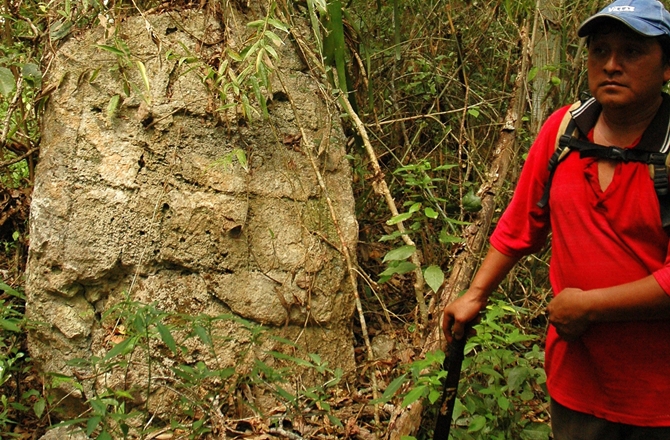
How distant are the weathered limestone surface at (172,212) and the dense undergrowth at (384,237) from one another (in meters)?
0.14

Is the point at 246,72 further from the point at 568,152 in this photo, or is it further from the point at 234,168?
the point at 568,152

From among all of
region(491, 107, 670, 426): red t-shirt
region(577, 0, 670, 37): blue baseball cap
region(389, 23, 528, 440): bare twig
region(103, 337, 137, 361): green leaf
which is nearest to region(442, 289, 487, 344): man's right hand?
region(491, 107, 670, 426): red t-shirt

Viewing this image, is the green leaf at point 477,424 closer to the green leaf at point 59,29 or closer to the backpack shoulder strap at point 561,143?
the backpack shoulder strap at point 561,143

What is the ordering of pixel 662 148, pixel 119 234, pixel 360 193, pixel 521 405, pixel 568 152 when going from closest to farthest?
pixel 662 148 < pixel 568 152 < pixel 521 405 < pixel 119 234 < pixel 360 193

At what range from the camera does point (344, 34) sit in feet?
12.7

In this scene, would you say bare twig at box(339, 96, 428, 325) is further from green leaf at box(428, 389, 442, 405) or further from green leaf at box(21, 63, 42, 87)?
green leaf at box(21, 63, 42, 87)

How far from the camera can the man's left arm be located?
161cm

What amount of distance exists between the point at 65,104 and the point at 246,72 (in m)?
0.99

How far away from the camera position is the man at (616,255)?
1668mm

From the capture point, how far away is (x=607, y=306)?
1680 millimetres

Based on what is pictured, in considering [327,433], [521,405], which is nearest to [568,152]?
[521,405]

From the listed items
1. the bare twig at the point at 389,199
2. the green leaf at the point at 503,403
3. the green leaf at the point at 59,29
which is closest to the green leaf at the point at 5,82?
the green leaf at the point at 59,29

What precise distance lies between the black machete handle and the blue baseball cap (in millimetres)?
1018

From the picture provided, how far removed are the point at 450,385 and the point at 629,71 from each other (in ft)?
3.69
